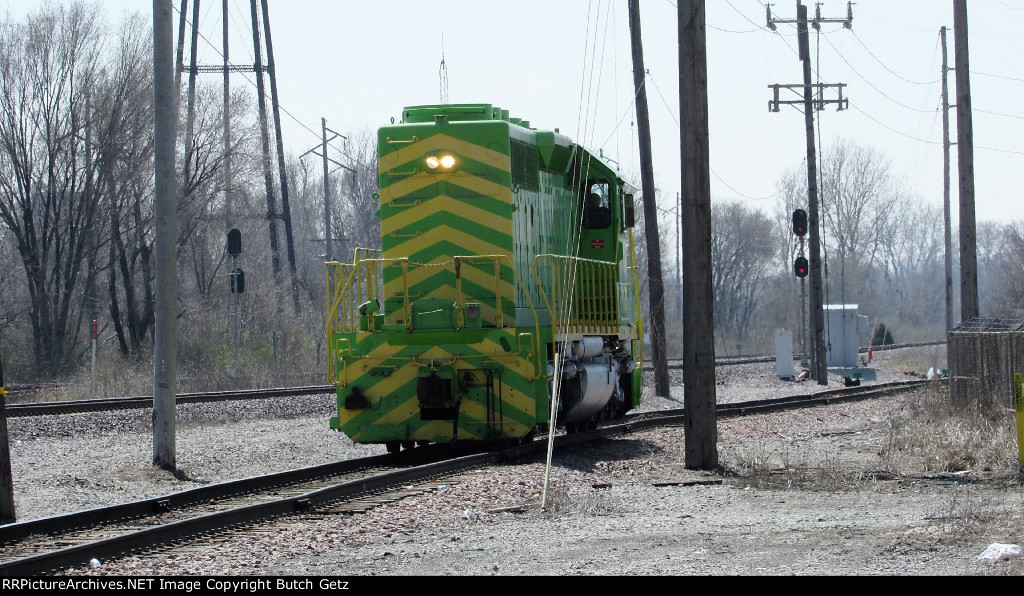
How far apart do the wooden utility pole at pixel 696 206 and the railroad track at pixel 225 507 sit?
208 centimetres

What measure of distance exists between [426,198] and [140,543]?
677 centimetres

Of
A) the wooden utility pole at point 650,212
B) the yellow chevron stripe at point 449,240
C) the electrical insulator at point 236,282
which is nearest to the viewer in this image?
the yellow chevron stripe at point 449,240

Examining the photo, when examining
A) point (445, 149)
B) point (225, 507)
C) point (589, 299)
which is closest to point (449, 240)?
point (445, 149)

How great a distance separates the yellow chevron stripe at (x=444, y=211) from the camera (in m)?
12.9

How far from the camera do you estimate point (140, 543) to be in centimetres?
697

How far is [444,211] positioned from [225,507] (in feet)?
16.7

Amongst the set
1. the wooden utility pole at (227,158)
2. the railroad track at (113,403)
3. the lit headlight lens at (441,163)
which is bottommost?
the railroad track at (113,403)

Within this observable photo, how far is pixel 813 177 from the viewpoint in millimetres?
28438

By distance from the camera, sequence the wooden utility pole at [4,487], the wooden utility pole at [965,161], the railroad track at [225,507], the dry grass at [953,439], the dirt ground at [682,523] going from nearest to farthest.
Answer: the dirt ground at [682,523] → the railroad track at [225,507] → the wooden utility pole at [4,487] → the dry grass at [953,439] → the wooden utility pole at [965,161]

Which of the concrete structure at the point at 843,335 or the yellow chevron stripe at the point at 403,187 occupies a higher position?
the yellow chevron stripe at the point at 403,187

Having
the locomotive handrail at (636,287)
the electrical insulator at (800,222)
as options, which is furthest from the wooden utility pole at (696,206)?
the electrical insulator at (800,222)

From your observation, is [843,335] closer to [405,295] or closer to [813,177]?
[813,177]

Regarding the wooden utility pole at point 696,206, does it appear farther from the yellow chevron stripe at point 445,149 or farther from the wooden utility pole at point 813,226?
the wooden utility pole at point 813,226

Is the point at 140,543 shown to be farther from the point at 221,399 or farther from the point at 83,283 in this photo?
the point at 83,283
